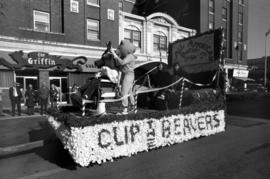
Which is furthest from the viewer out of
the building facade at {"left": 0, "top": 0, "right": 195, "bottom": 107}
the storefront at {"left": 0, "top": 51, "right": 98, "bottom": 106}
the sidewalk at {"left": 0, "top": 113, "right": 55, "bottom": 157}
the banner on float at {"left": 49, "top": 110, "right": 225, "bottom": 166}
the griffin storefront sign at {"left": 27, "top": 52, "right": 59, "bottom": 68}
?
the griffin storefront sign at {"left": 27, "top": 52, "right": 59, "bottom": 68}

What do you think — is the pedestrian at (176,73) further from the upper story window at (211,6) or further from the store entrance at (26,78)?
the upper story window at (211,6)

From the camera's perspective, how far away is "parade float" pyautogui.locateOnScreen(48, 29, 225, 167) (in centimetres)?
355

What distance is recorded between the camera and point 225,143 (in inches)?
198

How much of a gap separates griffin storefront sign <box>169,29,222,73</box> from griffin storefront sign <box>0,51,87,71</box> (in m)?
Answer: 8.64

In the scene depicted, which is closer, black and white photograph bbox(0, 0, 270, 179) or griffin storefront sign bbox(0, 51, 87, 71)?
black and white photograph bbox(0, 0, 270, 179)

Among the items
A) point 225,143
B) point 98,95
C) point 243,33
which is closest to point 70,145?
point 98,95

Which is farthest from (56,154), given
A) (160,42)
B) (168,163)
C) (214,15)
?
(214,15)

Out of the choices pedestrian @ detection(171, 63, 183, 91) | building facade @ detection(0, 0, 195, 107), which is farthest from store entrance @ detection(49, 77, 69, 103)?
pedestrian @ detection(171, 63, 183, 91)

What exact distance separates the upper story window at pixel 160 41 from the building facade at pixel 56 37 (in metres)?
2.44

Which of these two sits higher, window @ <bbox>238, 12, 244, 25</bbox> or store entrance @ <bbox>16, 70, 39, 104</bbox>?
window @ <bbox>238, 12, 244, 25</bbox>

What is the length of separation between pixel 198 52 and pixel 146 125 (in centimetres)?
503

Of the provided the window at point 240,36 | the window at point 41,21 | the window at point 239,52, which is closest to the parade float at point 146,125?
the window at point 41,21

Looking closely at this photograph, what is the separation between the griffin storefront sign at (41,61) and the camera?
495 inches

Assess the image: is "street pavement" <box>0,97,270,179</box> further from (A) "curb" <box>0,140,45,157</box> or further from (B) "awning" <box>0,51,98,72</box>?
(B) "awning" <box>0,51,98,72</box>
